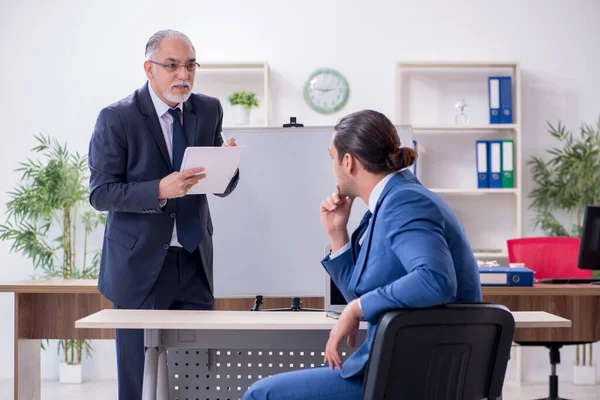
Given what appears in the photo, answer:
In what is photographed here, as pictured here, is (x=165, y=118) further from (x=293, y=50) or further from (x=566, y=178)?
(x=566, y=178)

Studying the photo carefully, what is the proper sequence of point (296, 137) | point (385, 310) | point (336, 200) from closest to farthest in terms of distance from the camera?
point (385, 310)
point (336, 200)
point (296, 137)

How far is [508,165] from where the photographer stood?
18.2 feet

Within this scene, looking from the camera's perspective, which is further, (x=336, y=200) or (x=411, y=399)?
(x=336, y=200)

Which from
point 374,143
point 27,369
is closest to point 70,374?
point 27,369

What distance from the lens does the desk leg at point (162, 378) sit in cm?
256

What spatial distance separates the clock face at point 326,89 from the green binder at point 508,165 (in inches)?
50.2

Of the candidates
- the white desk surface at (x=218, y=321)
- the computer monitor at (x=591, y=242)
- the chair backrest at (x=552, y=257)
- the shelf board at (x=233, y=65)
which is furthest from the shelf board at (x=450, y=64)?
the white desk surface at (x=218, y=321)

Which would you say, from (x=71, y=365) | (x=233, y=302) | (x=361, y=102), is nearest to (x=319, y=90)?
(x=361, y=102)

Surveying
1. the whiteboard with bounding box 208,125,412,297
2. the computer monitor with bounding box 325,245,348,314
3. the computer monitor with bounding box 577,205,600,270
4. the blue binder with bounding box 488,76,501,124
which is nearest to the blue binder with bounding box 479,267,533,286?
the computer monitor with bounding box 577,205,600,270

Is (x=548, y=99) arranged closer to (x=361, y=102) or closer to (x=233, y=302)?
(x=361, y=102)

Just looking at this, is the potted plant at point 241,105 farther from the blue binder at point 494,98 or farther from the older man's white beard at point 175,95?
the older man's white beard at point 175,95

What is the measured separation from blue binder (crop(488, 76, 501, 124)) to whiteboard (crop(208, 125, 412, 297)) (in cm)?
201

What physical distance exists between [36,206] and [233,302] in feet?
7.57

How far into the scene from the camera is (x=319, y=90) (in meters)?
5.80
